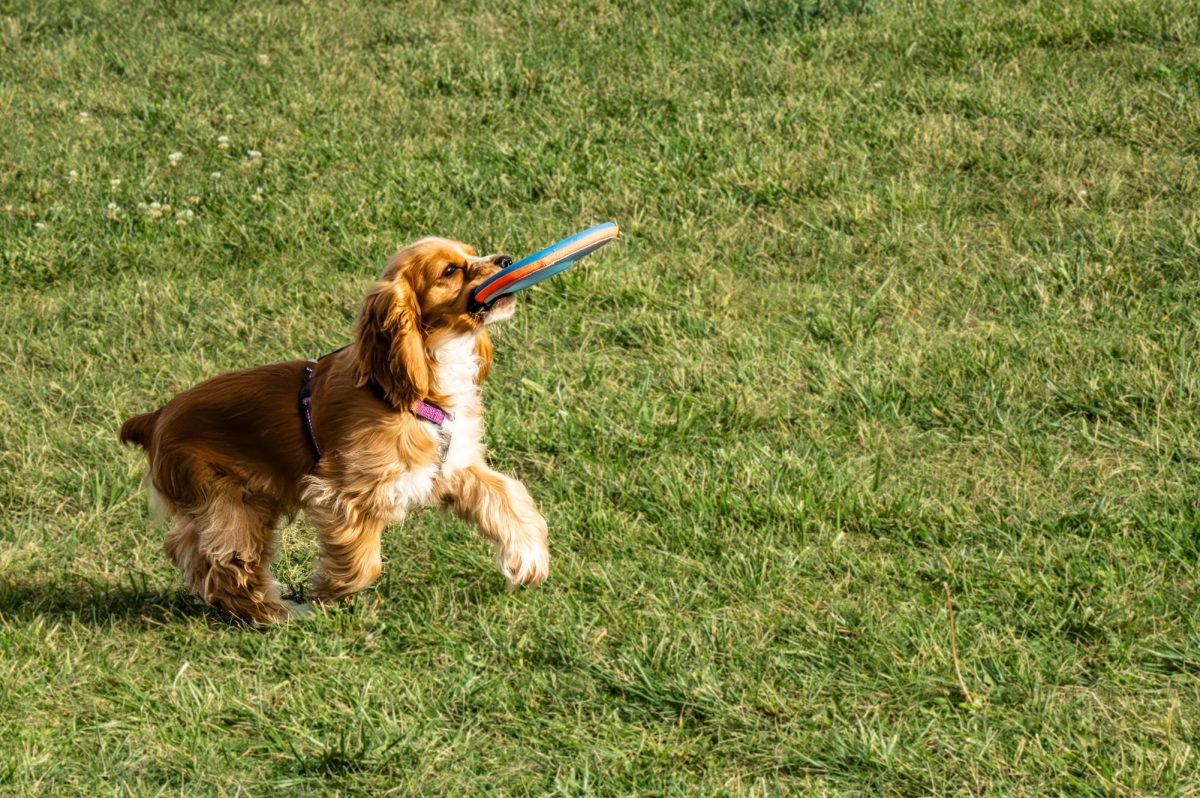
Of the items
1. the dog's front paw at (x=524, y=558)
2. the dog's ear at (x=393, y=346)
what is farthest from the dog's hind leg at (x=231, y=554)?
the dog's front paw at (x=524, y=558)

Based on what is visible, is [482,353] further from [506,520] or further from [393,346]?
[506,520]

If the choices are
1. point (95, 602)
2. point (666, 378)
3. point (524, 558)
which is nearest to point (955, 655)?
point (524, 558)

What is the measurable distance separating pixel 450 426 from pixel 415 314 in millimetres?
407

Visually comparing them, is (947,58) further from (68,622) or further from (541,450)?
(68,622)

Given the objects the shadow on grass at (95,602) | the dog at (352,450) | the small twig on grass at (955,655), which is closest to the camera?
the small twig on grass at (955,655)

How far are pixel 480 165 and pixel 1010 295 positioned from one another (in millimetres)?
3056

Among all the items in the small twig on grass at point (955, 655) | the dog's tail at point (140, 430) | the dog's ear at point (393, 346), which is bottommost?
the small twig on grass at point (955, 655)

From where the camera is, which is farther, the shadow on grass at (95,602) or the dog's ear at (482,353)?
the shadow on grass at (95,602)

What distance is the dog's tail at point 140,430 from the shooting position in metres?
4.69

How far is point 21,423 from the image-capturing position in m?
5.95

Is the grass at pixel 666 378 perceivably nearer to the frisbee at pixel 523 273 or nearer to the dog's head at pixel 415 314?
the dog's head at pixel 415 314

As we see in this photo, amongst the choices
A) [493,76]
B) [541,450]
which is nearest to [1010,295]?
[541,450]

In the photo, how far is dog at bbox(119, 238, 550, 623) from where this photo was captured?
4.26 meters

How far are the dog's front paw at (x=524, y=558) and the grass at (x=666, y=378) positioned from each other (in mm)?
107
